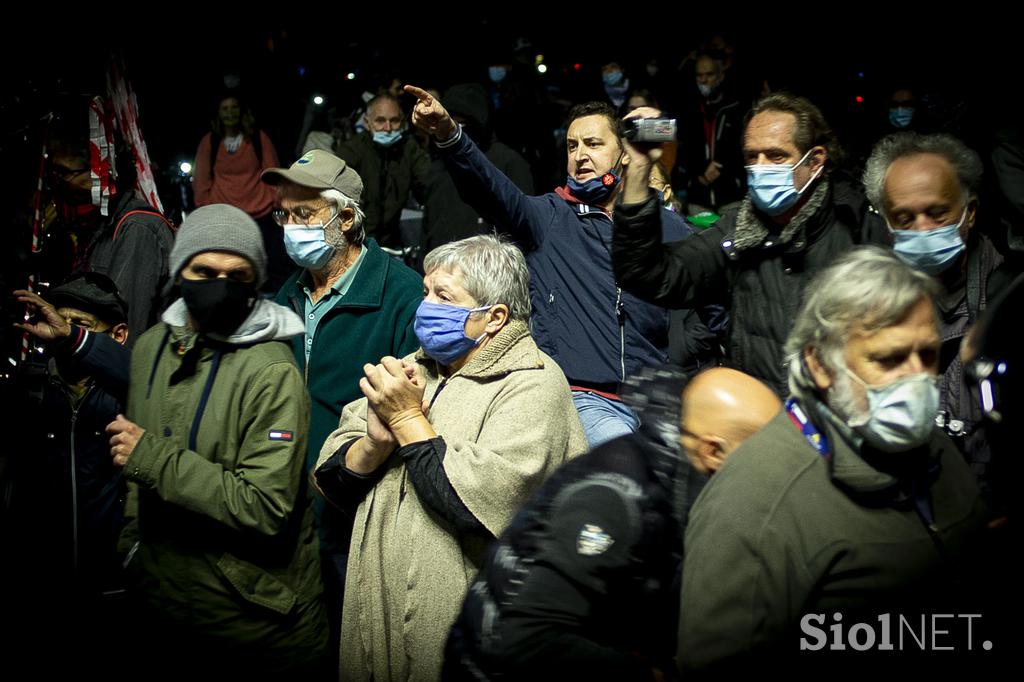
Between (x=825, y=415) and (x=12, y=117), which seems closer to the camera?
(x=825, y=415)

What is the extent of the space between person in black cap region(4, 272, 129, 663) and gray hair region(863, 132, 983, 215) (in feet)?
9.62

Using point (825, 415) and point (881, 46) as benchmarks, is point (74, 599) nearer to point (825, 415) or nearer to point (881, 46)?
point (825, 415)

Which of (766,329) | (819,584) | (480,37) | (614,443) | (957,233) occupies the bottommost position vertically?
(819,584)

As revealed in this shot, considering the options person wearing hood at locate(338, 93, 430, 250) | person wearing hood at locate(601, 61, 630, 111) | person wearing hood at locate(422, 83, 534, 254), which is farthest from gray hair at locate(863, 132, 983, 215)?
person wearing hood at locate(601, 61, 630, 111)

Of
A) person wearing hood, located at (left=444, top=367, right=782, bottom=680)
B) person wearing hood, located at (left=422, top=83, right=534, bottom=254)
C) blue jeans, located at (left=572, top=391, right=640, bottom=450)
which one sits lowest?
person wearing hood, located at (left=444, top=367, right=782, bottom=680)

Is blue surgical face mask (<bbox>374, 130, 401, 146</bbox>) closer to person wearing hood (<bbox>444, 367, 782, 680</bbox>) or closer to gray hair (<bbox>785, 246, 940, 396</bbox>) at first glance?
person wearing hood (<bbox>444, 367, 782, 680</bbox>)

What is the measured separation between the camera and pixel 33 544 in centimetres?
421

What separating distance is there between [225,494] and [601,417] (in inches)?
63.1

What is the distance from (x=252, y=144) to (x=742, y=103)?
4.22 metres

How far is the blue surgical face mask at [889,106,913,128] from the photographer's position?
7594mm

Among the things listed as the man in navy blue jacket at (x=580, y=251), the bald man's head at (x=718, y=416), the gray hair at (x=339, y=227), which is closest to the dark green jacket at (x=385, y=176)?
the man in navy blue jacket at (x=580, y=251)

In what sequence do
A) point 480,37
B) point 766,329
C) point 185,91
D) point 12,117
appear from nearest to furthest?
point 766,329 < point 12,117 < point 185,91 < point 480,37

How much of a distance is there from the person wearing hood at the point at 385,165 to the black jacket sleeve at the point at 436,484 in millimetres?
5091

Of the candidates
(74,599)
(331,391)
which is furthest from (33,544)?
(331,391)
